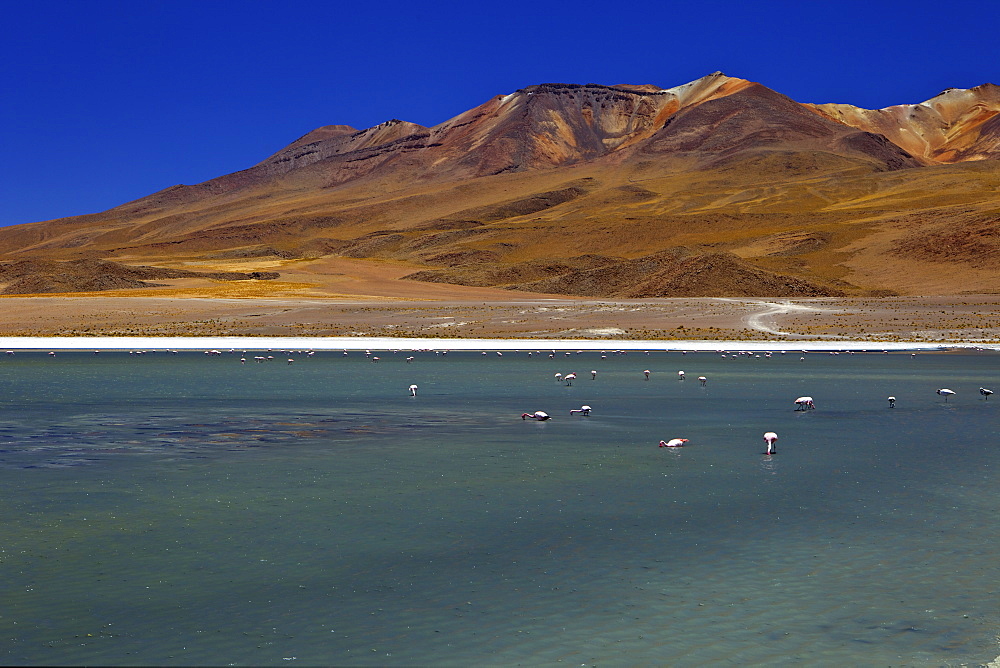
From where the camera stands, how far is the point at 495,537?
39.6 ft

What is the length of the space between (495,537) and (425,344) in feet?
137

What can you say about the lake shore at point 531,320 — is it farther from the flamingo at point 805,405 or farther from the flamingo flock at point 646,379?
the flamingo at point 805,405

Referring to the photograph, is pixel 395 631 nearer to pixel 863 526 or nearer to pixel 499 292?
pixel 863 526

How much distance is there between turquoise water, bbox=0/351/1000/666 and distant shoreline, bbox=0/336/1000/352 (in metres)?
26.4

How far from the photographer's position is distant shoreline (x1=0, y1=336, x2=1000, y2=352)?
51281 millimetres

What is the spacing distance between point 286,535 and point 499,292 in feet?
293

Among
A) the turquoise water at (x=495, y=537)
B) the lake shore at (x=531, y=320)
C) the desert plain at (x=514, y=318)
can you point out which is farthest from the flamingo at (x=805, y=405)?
the desert plain at (x=514, y=318)

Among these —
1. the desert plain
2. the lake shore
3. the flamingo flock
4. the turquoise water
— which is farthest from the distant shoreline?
the turquoise water

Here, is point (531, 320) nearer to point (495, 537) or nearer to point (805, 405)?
point (805, 405)

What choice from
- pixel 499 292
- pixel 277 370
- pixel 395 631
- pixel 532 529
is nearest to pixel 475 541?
pixel 532 529

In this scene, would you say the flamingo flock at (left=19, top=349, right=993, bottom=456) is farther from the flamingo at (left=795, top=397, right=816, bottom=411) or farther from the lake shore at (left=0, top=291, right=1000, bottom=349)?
the lake shore at (left=0, top=291, right=1000, bottom=349)

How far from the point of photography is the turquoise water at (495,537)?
870 centimetres

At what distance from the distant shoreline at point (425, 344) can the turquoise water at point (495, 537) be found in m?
26.4

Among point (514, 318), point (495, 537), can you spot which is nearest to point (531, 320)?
point (514, 318)
